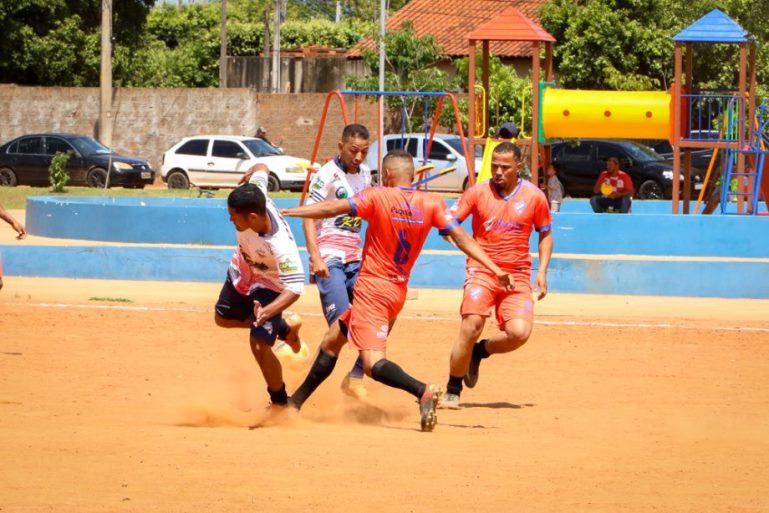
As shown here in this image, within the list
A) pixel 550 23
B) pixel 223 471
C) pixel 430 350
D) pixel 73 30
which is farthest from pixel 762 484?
pixel 73 30

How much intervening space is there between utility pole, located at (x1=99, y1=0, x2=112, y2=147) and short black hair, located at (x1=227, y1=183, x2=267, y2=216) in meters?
32.1

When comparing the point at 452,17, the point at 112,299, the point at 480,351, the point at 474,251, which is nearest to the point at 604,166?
the point at 452,17

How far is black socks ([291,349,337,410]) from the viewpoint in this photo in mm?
8852

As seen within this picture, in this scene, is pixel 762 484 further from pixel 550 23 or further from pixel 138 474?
pixel 550 23

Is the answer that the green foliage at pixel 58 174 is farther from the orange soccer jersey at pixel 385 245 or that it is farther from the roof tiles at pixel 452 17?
the orange soccer jersey at pixel 385 245

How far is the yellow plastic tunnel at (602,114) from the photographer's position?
23281 mm

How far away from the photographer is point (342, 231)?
32.0 feet

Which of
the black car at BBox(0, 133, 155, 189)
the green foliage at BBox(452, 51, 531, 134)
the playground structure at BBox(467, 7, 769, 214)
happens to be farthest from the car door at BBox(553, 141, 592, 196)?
the black car at BBox(0, 133, 155, 189)

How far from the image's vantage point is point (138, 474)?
22.5 ft

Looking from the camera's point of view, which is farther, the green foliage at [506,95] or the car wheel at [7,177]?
the green foliage at [506,95]

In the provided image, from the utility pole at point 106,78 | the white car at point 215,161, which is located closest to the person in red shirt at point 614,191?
the white car at point 215,161

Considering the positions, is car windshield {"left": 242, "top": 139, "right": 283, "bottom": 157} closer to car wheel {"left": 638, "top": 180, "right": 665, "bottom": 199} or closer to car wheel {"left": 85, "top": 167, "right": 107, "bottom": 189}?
car wheel {"left": 85, "top": 167, "right": 107, "bottom": 189}

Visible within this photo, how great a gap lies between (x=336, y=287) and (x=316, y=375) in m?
0.90

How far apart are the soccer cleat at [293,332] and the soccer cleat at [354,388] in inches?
27.4
